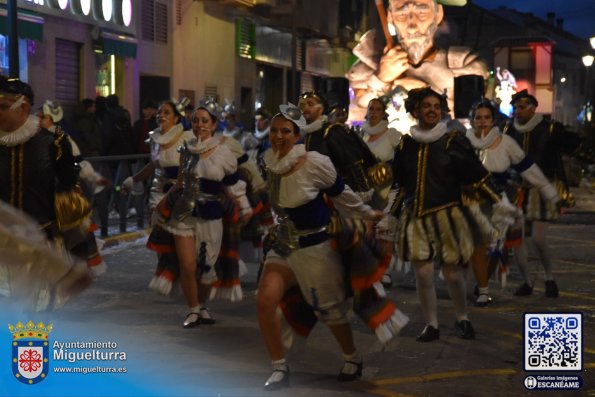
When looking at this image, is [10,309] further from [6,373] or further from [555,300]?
[555,300]

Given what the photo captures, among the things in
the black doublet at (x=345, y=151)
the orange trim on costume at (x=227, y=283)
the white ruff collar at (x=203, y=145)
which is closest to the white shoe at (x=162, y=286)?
the orange trim on costume at (x=227, y=283)

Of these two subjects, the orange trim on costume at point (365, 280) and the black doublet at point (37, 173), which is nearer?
the orange trim on costume at point (365, 280)

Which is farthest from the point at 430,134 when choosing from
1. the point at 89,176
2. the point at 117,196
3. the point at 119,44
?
the point at 119,44

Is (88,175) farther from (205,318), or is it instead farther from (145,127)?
(145,127)

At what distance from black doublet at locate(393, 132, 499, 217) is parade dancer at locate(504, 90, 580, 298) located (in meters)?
2.57

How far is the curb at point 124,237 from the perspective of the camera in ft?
50.8

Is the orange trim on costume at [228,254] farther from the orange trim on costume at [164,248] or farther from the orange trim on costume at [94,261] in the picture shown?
the orange trim on costume at [94,261]

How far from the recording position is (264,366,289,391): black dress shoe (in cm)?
730

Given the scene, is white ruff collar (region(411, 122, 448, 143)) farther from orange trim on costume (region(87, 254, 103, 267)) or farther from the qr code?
orange trim on costume (region(87, 254, 103, 267))

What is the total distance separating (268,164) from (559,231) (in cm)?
1199

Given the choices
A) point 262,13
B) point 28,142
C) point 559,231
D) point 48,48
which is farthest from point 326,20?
point 28,142

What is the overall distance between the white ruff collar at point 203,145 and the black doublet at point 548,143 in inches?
134

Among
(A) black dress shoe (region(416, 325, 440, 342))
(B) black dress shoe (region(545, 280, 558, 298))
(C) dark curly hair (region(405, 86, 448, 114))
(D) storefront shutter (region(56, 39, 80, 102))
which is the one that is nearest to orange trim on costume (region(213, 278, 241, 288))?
(A) black dress shoe (region(416, 325, 440, 342))

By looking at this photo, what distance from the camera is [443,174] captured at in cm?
888
